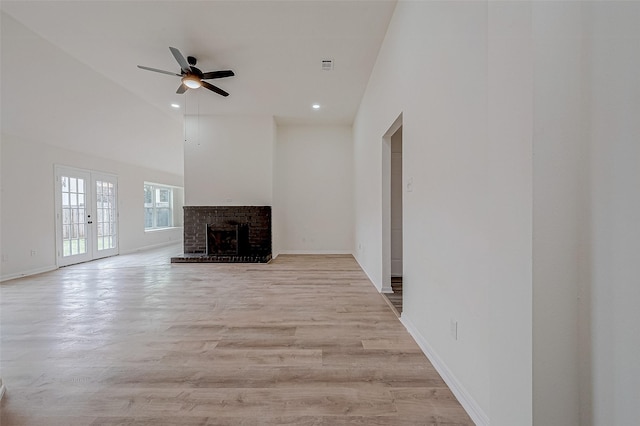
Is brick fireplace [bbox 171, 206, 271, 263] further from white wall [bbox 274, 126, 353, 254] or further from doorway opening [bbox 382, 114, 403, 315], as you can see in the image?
doorway opening [bbox 382, 114, 403, 315]

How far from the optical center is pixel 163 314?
8.77 feet

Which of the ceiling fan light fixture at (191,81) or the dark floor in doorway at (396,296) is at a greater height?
the ceiling fan light fixture at (191,81)

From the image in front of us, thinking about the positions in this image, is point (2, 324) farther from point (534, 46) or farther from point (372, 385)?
point (534, 46)

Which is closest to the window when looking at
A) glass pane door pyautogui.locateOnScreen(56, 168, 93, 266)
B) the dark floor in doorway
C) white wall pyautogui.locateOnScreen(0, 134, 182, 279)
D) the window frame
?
the window frame

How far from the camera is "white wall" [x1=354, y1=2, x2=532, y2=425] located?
0.87 metres

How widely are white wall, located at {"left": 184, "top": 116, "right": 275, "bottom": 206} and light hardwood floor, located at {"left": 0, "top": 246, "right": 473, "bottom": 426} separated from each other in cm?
270

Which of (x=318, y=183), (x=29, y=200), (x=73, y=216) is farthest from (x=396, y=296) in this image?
(x=73, y=216)

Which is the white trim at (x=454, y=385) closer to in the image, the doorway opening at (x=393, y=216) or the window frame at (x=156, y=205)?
the doorway opening at (x=393, y=216)

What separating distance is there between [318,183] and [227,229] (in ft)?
7.91

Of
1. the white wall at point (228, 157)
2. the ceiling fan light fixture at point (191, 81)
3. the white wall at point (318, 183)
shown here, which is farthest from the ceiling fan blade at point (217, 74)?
the white wall at point (318, 183)

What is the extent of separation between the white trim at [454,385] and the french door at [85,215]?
6720 millimetres

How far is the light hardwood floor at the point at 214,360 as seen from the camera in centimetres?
139

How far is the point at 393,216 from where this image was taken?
4.30 m

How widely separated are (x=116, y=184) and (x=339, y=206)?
224 inches
